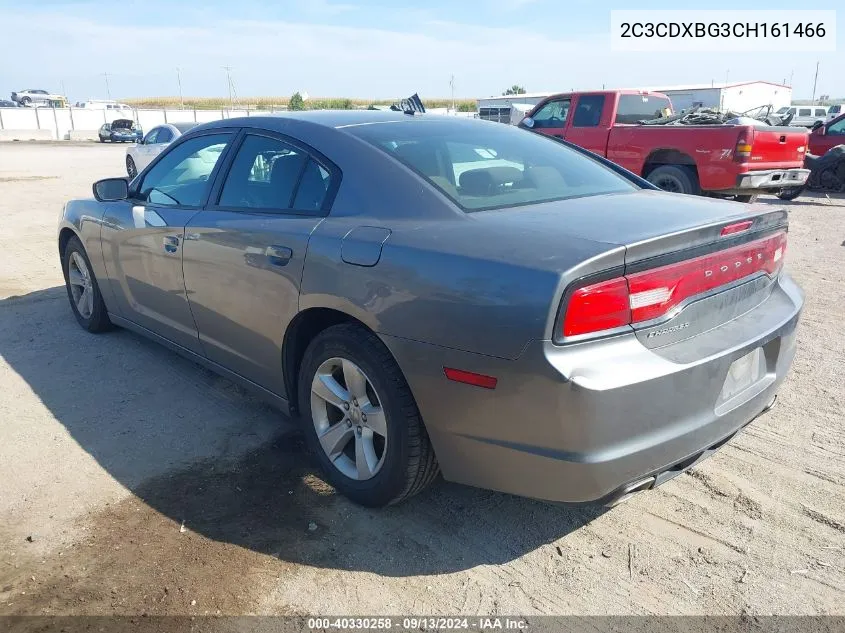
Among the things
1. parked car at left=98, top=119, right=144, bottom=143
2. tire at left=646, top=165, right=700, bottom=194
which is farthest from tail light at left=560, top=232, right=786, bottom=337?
parked car at left=98, top=119, right=144, bottom=143

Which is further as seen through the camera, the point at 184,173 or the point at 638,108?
the point at 638,108

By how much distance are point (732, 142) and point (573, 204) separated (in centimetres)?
740

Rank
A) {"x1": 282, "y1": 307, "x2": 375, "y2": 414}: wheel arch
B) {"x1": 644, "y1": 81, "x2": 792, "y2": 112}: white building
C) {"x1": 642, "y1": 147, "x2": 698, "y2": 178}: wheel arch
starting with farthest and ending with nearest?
{"x1": 644, "y1": 81, "x2": 792, "y2": 112}: white building < {"x1": 642, "y1": 147, "x2": 698, "y2": 178}: wheel arch < {"x1": 282, "y1": 307, "x2": 375, "y2": 414}: wheel arch

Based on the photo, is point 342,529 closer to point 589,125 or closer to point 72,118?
point 589,125

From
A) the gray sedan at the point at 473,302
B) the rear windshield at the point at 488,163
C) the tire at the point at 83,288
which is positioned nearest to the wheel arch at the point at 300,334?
the gray sedan at the point at 473,302

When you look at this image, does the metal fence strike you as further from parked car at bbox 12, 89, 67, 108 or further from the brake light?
the brake light

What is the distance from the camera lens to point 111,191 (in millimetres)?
4617

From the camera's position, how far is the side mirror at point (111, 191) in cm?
461

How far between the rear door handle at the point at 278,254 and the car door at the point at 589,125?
28.8 ft

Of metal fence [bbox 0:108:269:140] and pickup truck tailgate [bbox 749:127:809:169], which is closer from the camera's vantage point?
pickup truck tailgate [bbox 749:127:809:169]

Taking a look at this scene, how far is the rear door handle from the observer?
3.05 m

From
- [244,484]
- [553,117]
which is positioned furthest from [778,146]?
[244,484]

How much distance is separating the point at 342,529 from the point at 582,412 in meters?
1.23

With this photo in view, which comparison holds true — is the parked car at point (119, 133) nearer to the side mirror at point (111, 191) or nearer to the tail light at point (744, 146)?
the tail light at point (744, 146)
